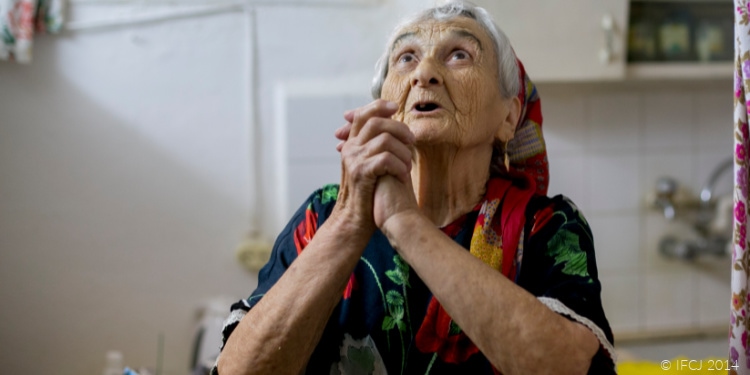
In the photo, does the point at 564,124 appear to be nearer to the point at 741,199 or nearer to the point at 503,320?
the point at 741,199

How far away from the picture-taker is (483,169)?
1203mm

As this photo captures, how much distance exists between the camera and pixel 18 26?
7.01 ft

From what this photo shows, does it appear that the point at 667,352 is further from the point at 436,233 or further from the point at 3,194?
the point at 3,194

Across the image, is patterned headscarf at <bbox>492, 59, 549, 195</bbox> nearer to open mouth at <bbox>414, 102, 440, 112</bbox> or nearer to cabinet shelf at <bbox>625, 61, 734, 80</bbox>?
open mouth at <bbox>414, 102, 440, 112</bbox>

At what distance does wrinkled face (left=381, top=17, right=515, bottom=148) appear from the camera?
3.67 ft

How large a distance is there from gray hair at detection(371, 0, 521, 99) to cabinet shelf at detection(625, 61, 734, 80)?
1255 mm

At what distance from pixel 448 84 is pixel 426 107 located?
1.9 inches

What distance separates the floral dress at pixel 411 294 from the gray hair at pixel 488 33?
193mm

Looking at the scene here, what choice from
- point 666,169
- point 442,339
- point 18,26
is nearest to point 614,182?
point 666,169

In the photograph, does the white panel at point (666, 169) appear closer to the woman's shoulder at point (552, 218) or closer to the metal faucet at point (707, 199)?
the metal faucet at point (707, 199)

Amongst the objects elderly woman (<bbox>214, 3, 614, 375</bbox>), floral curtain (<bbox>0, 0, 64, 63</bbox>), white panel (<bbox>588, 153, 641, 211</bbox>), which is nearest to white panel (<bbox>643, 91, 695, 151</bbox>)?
white panel (<bbox>588, 153, 641, 211</bbox>)

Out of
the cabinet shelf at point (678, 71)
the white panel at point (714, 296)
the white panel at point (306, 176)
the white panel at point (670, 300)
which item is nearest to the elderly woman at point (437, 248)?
the white panel at point (306, 176)

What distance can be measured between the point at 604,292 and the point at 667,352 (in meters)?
0.30

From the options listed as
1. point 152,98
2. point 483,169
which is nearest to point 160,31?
point 152,98
